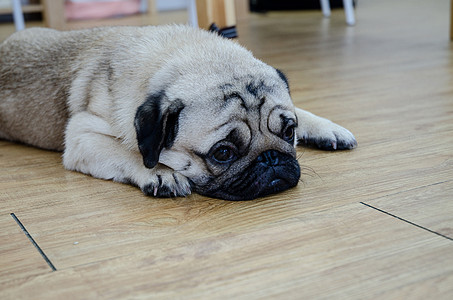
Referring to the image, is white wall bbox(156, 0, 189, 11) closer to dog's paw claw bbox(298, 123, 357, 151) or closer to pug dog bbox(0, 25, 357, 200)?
pug dog bbox(0, 25, 357, 200)

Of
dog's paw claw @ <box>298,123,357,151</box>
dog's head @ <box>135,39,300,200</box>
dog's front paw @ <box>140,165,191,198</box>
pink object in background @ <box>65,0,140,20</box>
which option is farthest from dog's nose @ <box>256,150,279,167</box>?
pink object in background @ <box>65,0,140,20</box>

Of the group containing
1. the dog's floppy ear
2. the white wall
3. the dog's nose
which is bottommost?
the white wall

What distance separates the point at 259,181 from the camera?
163 centimetres

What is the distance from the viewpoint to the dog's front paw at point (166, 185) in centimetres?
171

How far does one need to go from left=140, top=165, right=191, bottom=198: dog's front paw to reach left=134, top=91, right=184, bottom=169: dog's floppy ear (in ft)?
0.21

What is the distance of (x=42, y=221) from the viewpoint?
1574 mm

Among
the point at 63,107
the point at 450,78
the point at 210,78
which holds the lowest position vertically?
the point at 450,78

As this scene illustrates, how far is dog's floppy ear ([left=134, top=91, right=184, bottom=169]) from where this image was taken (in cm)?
166

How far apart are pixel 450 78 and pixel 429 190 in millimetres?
1600

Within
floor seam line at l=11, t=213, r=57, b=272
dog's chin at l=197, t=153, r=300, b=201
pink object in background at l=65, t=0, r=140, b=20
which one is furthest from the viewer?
pink object in background at l=65, t=0, r=140, b=20

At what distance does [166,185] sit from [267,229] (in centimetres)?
39

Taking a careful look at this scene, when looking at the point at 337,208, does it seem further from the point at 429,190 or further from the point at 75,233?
the point at 75,233

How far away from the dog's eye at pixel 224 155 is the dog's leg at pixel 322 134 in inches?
19.7

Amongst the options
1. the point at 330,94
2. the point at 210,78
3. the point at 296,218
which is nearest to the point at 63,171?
the point at 210,78
